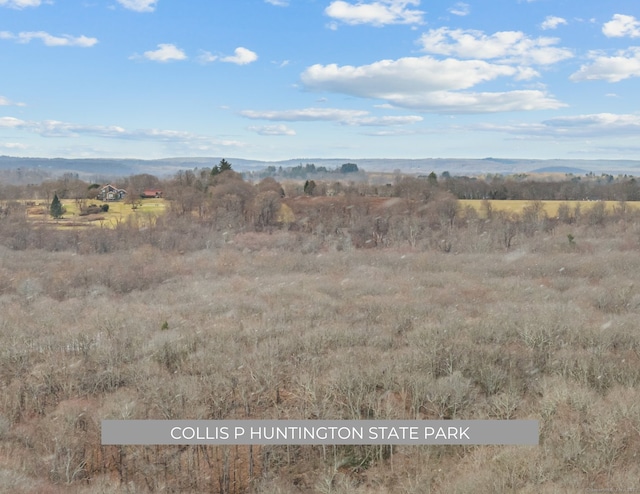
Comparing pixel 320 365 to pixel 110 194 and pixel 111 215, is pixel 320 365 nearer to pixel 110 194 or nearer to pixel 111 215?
pixel 111 215

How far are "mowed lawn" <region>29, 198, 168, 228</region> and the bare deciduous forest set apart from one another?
63.3ft

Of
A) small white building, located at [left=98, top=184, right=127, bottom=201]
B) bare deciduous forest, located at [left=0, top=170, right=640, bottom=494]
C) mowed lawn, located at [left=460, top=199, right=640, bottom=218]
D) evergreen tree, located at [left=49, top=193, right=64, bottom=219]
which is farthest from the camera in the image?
small white building, located at [left=98, top=184, right=127, bottom=201]

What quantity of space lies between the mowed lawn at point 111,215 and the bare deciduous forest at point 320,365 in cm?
1929

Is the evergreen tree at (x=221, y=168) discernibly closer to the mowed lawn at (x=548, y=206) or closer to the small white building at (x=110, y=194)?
A: the small white building at (x=110, y=194)

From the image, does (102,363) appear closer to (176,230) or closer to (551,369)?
(551,369)

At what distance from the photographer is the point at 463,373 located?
60.7 feet

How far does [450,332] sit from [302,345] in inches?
256

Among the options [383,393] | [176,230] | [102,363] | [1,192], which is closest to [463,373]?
[383,393]

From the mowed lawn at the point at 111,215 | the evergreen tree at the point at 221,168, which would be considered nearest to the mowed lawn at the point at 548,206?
the evergreen tree at the point at 221,168

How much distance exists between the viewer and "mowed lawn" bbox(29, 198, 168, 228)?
65.7m

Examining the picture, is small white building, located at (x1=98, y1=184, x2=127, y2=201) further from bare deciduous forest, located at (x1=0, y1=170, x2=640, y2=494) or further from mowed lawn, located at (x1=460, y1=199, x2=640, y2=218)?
mowed lawn, located at (x1=460, y1=199, x2=640, y2=218)

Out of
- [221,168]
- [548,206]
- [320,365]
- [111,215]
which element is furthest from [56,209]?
[548,206]

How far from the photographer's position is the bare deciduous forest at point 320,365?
1349cm

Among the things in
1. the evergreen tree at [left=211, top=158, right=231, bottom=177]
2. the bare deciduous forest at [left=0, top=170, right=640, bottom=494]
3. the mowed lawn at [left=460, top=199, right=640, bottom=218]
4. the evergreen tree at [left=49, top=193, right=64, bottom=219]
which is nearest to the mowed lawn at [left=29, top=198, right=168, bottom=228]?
the evergreen tree at [left=49, top=193, right=64, bottom=219]
